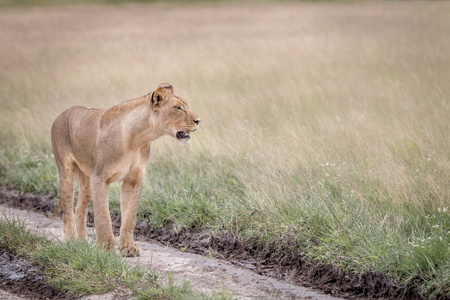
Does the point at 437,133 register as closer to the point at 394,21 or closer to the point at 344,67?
the point at 344,67

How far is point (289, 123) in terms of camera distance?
8648 millimetres

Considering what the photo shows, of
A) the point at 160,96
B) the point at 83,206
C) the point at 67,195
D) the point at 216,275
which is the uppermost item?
the point at 160,96

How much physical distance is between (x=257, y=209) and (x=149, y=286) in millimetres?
1641

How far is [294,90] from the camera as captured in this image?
35.5ft

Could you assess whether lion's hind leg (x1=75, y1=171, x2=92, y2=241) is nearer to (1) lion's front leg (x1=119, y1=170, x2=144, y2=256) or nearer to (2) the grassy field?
(1) lion's front leg (x1=119, y1=170, x2=144, y2=256)

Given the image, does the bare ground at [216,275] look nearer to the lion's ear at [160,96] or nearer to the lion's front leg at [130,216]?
the lion's front leg at [130,216]

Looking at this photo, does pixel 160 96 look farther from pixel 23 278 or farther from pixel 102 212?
pixel 23 278

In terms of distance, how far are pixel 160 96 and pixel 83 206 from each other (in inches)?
56.8

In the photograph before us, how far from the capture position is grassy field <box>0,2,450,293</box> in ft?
18.0

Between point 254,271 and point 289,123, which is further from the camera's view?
point 289,123

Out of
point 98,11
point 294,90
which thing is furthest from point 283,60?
point 98,11

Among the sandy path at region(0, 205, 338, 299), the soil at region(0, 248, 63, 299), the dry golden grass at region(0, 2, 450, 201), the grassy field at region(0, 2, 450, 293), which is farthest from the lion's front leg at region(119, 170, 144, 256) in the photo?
the dry golden grass at region(0, 2, 450, 201)

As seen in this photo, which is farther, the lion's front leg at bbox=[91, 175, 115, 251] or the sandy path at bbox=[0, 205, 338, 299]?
the lion's front leg at bbox=[91, 175, 115, 251]

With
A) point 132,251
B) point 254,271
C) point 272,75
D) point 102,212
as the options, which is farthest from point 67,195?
point 272,75
